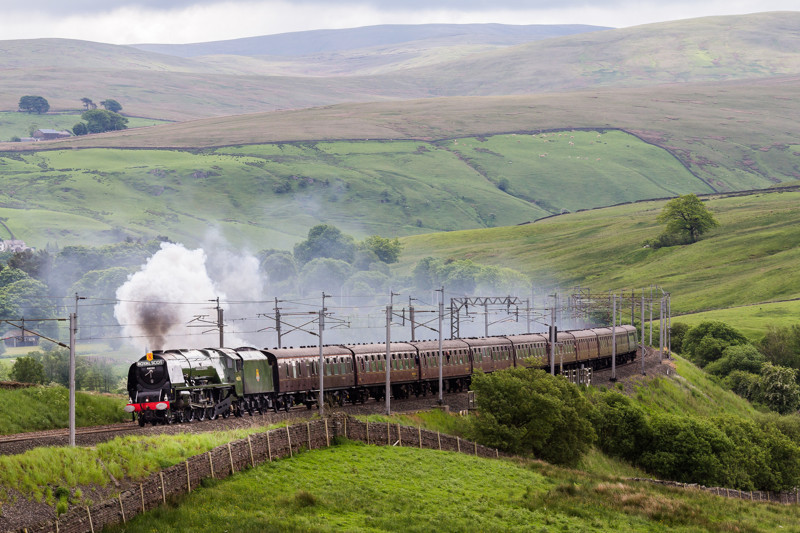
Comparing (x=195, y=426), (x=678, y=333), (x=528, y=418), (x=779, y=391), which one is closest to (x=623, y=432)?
(x=528, y=418)

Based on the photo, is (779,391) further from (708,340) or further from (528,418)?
(528,418)

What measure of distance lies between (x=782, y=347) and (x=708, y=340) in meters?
12.8

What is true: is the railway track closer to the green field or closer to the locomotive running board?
the locomotive running board

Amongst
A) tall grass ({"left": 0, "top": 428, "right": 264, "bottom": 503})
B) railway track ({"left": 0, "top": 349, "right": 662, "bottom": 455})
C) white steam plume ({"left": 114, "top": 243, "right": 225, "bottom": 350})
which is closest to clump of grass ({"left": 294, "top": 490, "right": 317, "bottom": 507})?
tall grass ({"left": 0, "top": 428, "right": 264, "bottom": 503})

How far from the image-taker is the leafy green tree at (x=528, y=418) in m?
61.4

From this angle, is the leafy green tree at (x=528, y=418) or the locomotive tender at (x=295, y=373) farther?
the leafy green tree at (x=528, y=418)

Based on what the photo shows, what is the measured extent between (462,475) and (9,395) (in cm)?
2481

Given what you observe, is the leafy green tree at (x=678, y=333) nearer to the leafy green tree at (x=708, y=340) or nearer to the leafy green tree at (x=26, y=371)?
the leafy green tree at (x=708, y=340)

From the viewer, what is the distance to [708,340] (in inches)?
5812

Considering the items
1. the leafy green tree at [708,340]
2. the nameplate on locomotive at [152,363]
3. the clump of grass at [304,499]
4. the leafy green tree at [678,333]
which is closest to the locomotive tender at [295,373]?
the nameplate on locomotive at [152,363]

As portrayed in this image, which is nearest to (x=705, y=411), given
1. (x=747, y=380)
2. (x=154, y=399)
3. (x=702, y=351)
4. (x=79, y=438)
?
(x=747, y=380)

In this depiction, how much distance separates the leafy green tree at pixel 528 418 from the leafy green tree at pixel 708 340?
8791 centimetres

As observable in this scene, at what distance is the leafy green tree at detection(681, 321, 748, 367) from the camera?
14712 centimetres

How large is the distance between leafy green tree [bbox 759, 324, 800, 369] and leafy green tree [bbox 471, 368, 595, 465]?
9485cm
